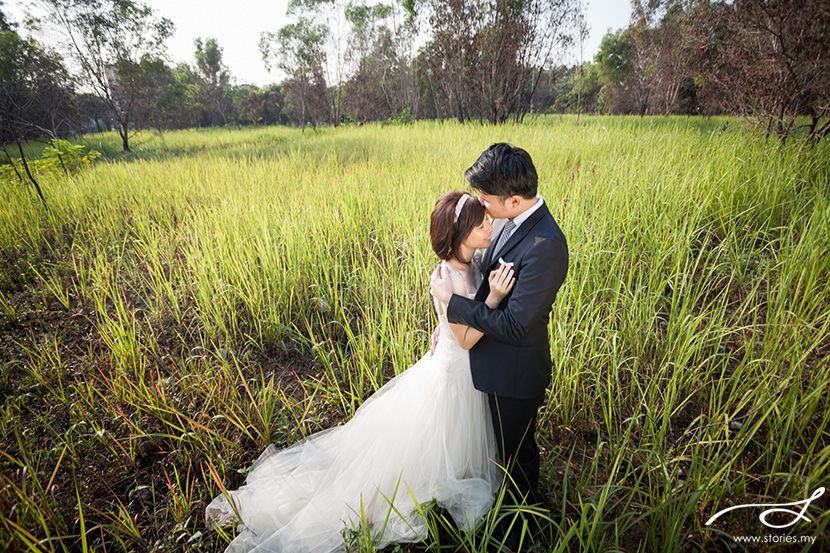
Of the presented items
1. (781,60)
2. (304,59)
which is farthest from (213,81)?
(781,60)

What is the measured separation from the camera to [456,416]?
1389mm

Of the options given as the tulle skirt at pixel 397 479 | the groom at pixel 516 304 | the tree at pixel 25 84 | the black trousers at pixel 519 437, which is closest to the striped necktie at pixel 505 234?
the groom at pixel 516 304

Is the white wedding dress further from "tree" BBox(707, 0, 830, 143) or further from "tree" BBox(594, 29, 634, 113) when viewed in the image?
"tree" BBox(594, 29, 634, 113)

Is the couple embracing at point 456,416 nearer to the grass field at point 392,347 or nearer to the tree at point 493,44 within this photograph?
the grass field at point 392,347

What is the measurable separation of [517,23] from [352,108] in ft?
48.7

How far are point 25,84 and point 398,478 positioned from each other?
9.38 meters

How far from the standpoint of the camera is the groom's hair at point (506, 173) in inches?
42.1

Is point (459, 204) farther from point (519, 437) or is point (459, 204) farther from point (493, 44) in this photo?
point (493, 44)

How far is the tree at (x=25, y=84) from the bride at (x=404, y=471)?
570cm

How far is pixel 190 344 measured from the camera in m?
2.46

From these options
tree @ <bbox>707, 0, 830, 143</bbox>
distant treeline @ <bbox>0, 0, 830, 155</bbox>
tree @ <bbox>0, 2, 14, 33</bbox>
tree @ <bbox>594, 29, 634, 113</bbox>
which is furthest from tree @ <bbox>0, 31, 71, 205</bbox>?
tree @ <bbox>594, 29, 634, 113</bbox>

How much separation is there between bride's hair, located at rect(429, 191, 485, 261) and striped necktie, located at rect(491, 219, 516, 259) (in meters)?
0.11

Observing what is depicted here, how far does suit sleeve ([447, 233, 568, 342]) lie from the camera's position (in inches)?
41.1

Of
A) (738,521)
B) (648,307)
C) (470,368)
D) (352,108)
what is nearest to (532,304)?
(470,368)
